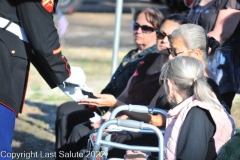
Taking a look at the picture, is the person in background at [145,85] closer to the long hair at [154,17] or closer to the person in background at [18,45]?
the long hair at [154,17]

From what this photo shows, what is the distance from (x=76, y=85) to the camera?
12.8 feet

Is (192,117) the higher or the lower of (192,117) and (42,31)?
the lower

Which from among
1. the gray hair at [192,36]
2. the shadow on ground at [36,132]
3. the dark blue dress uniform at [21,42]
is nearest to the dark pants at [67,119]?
the shadow on ground at [36,132]

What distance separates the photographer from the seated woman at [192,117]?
124 inches

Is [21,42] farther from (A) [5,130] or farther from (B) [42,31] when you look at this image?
(A) [5,130]

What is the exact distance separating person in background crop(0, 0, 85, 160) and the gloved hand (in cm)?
29

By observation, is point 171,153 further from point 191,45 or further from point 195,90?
point 191,45

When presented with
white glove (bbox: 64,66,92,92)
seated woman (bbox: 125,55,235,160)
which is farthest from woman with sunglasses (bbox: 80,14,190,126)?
seated woman (bbox: 125,55,235,160)

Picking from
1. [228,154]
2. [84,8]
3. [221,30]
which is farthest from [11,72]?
[84,8]

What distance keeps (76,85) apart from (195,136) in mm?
1029

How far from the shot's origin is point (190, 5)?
5012mm

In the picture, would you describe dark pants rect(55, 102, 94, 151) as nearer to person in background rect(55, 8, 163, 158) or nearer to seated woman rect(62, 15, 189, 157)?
person in background rect(55, 8, 163, 158)

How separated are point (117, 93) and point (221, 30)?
3.59ft

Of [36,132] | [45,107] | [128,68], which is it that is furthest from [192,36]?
[45,107]
